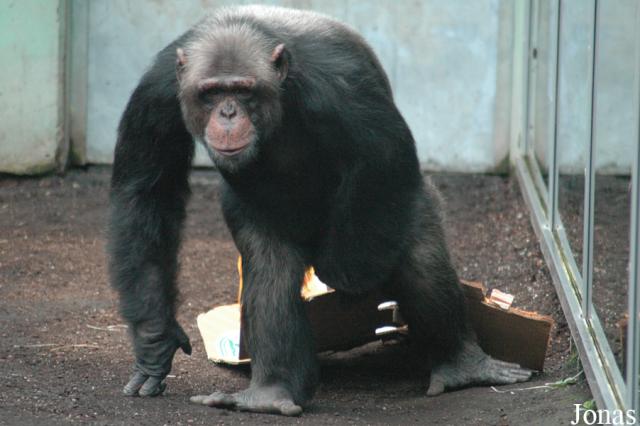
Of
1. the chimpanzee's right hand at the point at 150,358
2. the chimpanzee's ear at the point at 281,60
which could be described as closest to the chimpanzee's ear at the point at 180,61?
the chimpanzee's ear at the point at 281,60

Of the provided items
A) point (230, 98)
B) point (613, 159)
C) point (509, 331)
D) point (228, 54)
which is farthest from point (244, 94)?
point (509, 331)

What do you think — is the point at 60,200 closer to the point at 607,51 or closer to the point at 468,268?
the point at 468,268

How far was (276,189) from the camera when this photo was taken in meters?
5.54

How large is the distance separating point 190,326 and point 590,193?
2.50 metres

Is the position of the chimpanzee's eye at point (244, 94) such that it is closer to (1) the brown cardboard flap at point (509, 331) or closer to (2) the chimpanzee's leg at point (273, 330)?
(2) the chimpanzee's leg at point (273, 330)

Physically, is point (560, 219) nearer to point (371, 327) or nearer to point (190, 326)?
point (371, 327)

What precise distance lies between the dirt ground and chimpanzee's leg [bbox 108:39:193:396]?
24 cm

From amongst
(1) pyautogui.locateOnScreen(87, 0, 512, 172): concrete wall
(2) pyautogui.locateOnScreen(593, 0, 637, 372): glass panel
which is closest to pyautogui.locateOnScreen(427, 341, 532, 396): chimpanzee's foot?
(2) pyautogui.locateOnScreen(593, 0, 637, 372): glass panel

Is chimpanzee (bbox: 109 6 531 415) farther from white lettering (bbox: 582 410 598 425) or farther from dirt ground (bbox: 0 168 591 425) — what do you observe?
white lettering (bbox: 582 410 598 425)

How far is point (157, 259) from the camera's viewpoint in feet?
18.2

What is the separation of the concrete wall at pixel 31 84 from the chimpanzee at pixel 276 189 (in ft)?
13.8

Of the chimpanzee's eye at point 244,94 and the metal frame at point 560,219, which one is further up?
the chimpanzee's eye at point 244,94

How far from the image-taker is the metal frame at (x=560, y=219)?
4.25 meters

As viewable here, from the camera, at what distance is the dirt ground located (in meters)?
5.21
